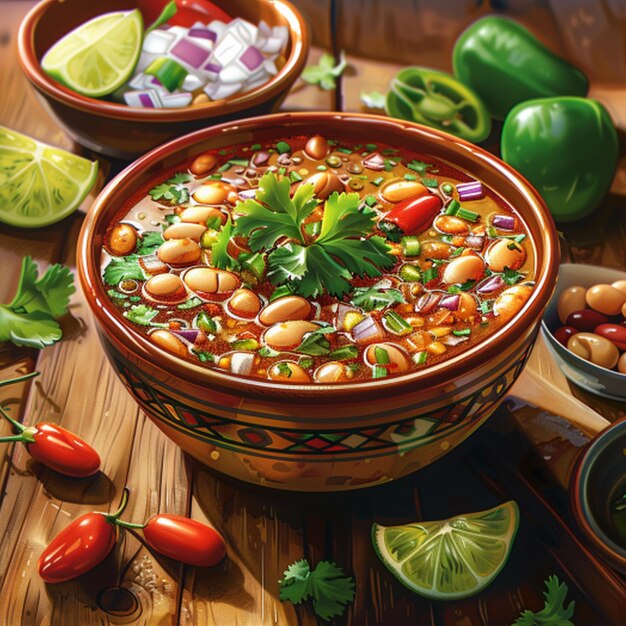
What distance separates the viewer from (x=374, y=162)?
6.12 feet

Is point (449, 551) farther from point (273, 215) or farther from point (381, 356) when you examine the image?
point (273, 215)

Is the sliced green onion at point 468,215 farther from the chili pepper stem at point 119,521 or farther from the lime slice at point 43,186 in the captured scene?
the lime slice at point 43,186

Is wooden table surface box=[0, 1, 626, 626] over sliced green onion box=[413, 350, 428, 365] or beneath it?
beneath

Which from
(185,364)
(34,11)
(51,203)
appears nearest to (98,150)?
(51,203)

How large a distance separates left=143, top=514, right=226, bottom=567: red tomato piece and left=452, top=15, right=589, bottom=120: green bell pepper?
150 centimetres

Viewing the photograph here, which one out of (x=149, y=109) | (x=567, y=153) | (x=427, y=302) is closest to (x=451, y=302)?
(x=427, y=302)

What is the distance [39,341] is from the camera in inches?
75.1

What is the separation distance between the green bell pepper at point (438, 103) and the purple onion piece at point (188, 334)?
1.21m

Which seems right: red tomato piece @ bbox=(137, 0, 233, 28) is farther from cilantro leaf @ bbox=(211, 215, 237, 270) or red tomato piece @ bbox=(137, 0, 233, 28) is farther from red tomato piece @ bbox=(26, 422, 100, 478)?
red tomato piece @ bbox=(26, 422, 100, 478)

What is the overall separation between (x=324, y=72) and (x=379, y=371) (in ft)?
5.00

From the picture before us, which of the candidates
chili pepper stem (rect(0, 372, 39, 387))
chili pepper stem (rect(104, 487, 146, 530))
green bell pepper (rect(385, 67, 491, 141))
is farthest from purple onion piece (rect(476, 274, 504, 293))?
green bell pepper (rect(385, 67, 491, 141))

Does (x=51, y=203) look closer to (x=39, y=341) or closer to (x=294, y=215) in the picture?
(x=39, y=341)

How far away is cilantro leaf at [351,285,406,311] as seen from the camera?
1524 mm

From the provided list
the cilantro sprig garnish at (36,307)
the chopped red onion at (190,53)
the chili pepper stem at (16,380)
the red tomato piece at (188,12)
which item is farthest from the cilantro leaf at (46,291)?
the red tomato piece at (188,12)
